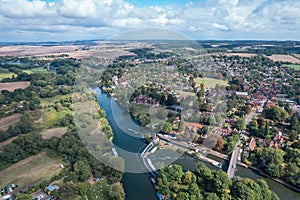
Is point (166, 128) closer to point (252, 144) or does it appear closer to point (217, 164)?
point (217, 164)

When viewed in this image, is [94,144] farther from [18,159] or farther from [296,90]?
[296,90]

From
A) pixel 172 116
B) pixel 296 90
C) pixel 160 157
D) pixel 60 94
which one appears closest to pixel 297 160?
pixel 160 157

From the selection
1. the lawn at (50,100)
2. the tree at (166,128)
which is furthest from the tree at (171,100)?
the lawn at (50,100)

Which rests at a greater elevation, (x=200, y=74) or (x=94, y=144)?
(x=200, y=74)

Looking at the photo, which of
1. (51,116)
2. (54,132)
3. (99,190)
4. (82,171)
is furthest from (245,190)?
(51,116)

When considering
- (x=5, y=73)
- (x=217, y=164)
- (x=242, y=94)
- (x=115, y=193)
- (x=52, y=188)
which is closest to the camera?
(x=115, y=193)

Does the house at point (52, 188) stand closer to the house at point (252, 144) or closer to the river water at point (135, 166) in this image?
the river water at point (135, 166)
